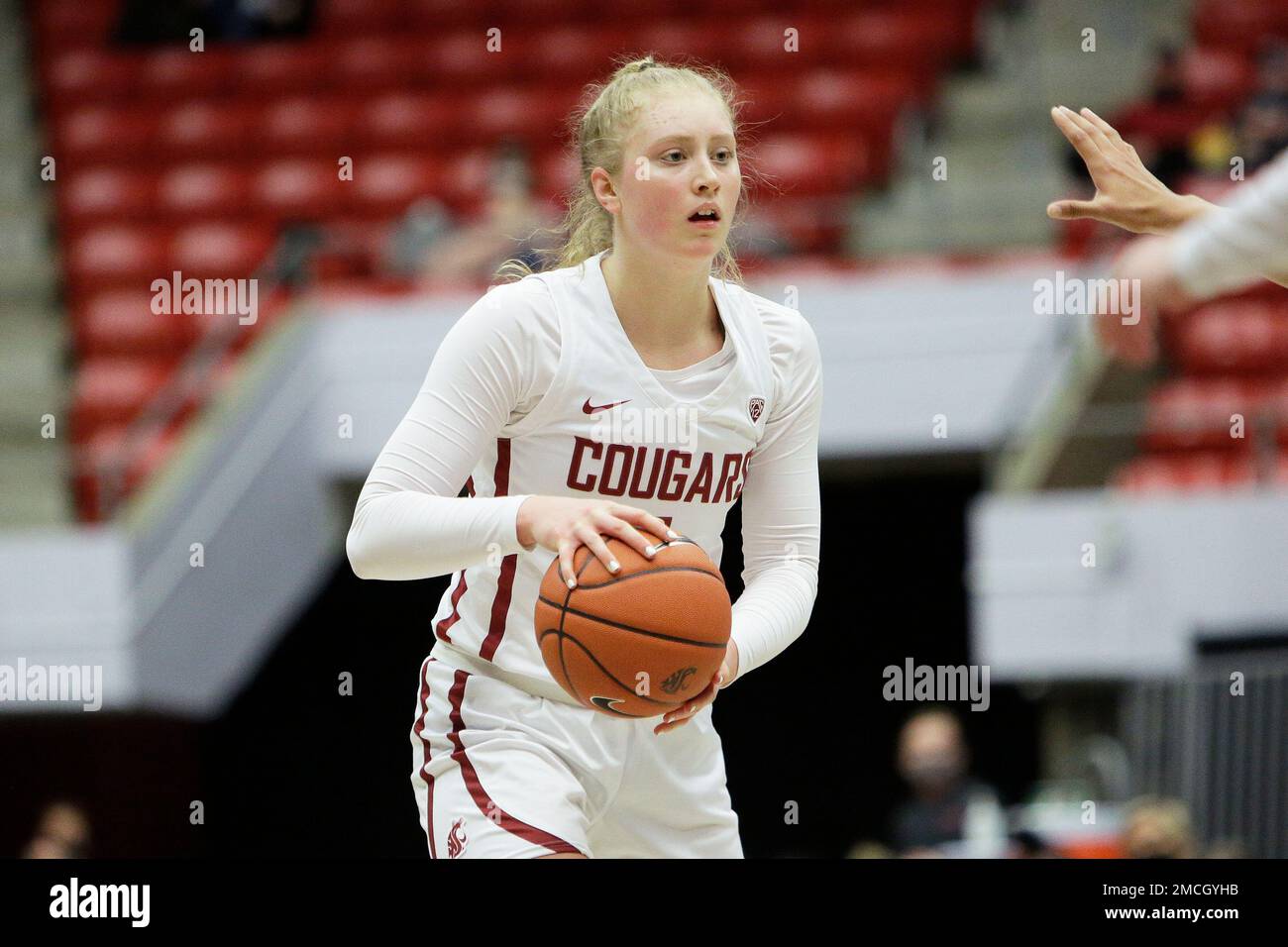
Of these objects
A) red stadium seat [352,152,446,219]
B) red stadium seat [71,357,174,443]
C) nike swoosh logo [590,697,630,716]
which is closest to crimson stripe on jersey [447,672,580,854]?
nike swoosh logo [590,697,630,716]

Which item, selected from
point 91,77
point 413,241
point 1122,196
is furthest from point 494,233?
point 1122,196

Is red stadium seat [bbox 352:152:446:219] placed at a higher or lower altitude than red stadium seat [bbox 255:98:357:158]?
lower

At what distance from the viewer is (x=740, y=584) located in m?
5.41

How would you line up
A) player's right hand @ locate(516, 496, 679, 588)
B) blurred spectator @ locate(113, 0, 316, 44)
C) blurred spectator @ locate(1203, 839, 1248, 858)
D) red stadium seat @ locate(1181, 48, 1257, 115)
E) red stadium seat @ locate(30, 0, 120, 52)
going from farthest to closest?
red stadium seat @ locate(30, 0, 120, 52) < blurred spectator @ locate(113, 0, 316, 44) < red stadium seat @ locate(1181, 48, 1257, 115) < blurred spectator @ locate(1203, 839, 1248, 858) < player's right hand @ locate(516, 496, 679, 588)

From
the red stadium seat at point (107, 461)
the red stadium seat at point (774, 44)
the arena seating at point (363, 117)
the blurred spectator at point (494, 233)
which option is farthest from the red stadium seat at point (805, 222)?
the red stadium seat at point (107, 461)

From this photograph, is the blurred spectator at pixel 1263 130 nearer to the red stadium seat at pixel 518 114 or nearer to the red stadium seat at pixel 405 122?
the red stadium seat at pixel 518 114

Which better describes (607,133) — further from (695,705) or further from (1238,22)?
(1238,22)

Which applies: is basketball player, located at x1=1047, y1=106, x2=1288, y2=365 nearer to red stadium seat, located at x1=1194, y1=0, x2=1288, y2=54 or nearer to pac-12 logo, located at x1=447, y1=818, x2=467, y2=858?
pac-12 logo, located at x1=447, y1=818, x2=467, y2=858

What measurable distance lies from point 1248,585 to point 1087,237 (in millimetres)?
1800

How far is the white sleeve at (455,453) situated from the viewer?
9.00 feet

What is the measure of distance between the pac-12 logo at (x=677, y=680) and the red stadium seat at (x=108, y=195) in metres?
7.18

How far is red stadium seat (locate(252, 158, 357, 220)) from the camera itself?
29.5 feet

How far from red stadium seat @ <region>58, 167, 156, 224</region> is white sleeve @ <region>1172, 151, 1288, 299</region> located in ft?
25.2

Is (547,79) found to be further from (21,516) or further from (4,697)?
(4,697)
